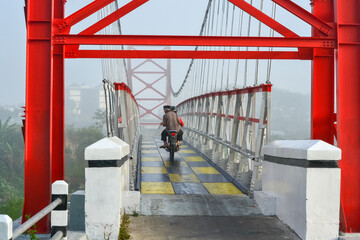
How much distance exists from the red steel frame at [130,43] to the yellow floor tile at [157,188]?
1444mm

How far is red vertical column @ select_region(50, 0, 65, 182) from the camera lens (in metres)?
7.89

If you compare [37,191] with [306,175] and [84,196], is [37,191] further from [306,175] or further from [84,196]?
[306,175]

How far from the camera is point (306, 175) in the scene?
5.48m

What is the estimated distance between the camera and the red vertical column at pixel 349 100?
744cm

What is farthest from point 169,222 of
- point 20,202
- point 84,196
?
point 20,202

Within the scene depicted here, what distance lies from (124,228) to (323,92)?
4.37 m

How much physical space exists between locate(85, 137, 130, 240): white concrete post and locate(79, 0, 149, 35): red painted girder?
3.32m

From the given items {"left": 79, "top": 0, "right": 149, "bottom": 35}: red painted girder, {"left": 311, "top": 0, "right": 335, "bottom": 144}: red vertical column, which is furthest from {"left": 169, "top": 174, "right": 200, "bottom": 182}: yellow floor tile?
{"left": 79, "top": 0, "right": 149, "bottom": 35}: red painted girder

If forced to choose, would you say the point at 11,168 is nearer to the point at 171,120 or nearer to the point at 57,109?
the point at 171,120

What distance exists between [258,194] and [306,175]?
1695 millimetres

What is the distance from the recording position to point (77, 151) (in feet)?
242

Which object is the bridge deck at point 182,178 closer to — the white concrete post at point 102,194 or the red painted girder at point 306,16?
the white concrete post at point 102,194

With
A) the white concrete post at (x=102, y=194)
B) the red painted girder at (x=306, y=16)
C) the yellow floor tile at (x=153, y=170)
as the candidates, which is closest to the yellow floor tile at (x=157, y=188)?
the yellow floor tile at (x=153, y=170)

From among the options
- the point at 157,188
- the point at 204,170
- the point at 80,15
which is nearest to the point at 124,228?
the point at 157,188
